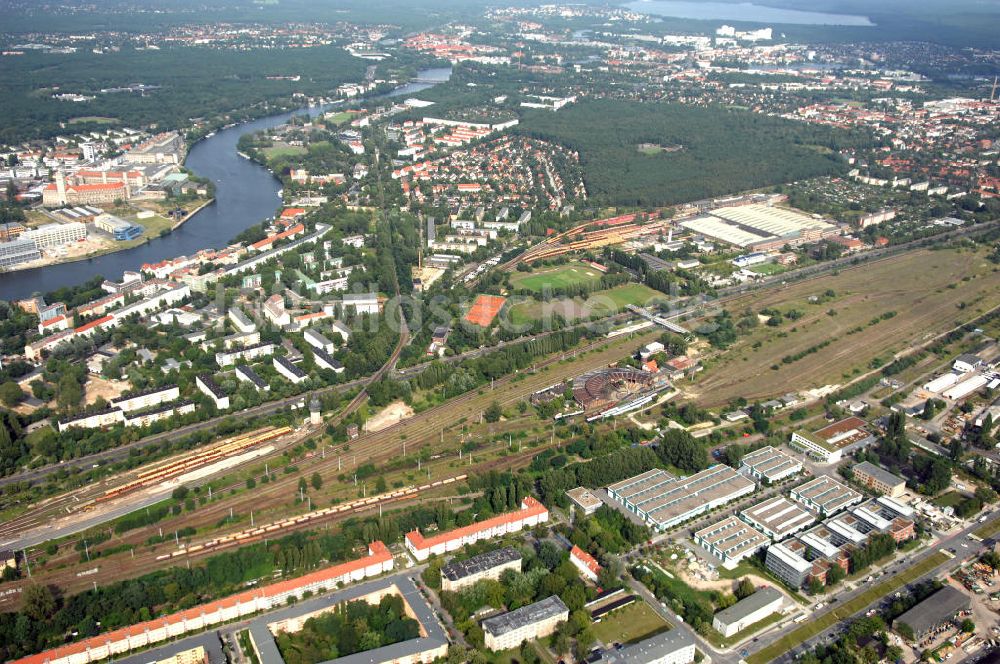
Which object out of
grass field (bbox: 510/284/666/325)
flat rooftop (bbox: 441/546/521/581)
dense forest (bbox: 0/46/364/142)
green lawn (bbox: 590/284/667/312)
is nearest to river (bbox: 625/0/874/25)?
dense forest (bbox: 0/46/364/142)

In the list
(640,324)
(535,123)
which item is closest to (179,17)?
(535,123)

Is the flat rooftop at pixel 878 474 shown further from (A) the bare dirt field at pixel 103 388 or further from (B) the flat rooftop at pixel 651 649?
(A) the bare dirt field at pixel 103 388

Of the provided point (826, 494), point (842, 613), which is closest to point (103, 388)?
point (826, 494)

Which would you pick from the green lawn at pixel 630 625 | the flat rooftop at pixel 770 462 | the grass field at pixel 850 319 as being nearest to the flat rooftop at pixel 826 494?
the flat rooftop at pixel 770 462

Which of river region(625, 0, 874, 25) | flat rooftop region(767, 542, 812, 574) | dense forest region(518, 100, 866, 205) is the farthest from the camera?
river region(625, 0, 874, 25)

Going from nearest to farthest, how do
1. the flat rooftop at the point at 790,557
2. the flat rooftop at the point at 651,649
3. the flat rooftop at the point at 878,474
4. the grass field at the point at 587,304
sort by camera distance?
the flat rooftop at the point at 651,649, the flat rooftop at the point at 790,557, the flat rooftop at the point at 878,474, the grass field at the point at 587,304

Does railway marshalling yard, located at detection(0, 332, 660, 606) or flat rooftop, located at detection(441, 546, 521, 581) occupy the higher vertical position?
flat rooftop, located at detection(441, 546, 521, 581)

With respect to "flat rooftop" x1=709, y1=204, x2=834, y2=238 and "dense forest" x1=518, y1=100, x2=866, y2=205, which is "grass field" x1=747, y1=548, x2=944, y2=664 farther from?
"dense forest" x1=518, y1=100, x2=866, y2=205
